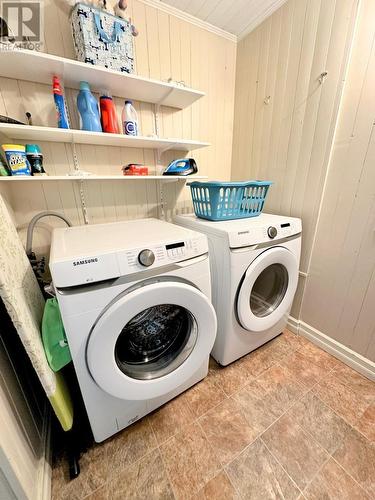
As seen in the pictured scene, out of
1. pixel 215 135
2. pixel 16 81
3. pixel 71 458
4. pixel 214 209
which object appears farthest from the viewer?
pixel 215 135

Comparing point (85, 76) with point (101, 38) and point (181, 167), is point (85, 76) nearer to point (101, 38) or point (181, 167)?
point (101, 38)

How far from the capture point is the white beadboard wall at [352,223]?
3.53 ft

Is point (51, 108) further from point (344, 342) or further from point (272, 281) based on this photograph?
point (344, 342)

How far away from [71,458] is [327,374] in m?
1.46

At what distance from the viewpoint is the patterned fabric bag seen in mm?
961

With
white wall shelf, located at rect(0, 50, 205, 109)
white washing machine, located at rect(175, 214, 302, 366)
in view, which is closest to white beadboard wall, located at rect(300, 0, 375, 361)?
white washing machine, located at rect(175, 214, 302, 366)

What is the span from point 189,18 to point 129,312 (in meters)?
1.94

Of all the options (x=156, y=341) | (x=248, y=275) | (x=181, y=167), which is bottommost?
(x=156, y=341)

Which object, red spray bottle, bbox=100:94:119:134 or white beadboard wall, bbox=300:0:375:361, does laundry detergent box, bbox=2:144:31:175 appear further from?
white beadboard wall, bbox=300:0:375:361

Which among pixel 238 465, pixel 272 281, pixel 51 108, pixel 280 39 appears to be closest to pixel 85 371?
pixel 238 465

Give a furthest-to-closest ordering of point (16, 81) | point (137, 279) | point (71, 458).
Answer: point (16, 81)
point (71, 458)
point (137, 279)

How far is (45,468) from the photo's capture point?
830 millimetres

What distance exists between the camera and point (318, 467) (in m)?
0.89

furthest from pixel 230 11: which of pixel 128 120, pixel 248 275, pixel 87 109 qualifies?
pixel 248 275
